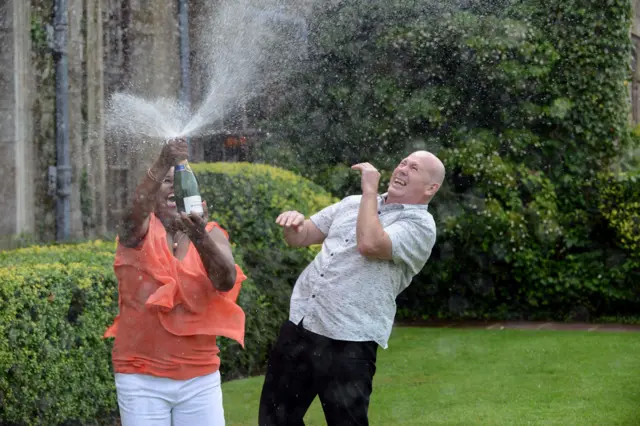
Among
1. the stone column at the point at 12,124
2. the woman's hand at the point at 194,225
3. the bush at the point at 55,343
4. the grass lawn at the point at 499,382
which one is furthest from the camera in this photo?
the stone column at the point at 12,124

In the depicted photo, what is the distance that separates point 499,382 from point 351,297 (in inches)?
168

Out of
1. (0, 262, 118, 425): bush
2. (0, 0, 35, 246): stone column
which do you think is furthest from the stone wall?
(0, 262, 118, 425): bush

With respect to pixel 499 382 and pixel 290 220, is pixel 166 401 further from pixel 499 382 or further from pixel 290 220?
pixel 499 382

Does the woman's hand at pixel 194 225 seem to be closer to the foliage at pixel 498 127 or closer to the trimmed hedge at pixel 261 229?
the trimmed hedge at pixel 261 229

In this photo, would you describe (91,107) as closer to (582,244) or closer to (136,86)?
(136,86)

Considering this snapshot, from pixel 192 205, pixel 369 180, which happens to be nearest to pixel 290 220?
pixel 369 180

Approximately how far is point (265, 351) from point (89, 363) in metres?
2.67

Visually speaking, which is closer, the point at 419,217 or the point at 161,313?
the point at 161,313

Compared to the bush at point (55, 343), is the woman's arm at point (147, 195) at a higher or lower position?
higher

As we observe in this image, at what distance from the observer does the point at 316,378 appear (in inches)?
171

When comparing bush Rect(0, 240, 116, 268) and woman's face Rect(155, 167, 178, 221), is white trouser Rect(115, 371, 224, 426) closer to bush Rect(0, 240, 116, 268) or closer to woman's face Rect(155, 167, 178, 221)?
Answer: woman's face Rect(155, 167, 178, 221)

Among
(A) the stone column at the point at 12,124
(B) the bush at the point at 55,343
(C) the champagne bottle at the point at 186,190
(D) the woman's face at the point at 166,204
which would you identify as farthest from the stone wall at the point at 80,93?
(C) the champagne bottle at the point at 186,190

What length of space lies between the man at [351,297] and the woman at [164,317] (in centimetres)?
53

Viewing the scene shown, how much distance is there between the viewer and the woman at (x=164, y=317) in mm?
3797
